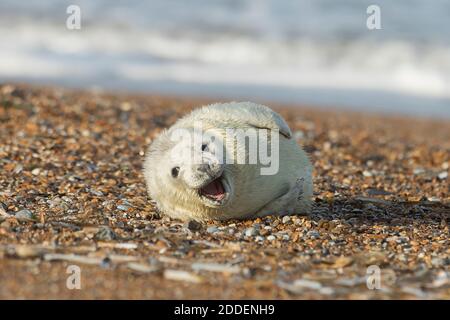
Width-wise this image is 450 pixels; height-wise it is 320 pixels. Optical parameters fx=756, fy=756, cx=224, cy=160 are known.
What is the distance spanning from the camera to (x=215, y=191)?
5281 millimetres

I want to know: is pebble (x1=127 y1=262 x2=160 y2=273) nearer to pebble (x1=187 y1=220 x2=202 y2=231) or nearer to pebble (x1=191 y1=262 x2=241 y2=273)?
pebble (x1=191 y1=262 x2=241 y2=273)

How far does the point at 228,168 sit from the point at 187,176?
0.34m

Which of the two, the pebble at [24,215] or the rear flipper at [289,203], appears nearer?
the pebble at [24,215]

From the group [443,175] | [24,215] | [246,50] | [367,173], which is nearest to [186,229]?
[24,215]

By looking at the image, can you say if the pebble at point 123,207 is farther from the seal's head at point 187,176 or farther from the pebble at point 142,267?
the pebble at point 142,267

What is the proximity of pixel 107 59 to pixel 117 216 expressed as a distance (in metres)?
11.4

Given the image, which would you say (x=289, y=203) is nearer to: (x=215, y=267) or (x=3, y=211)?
(x=215, y=267)

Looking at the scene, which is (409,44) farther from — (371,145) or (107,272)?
(107,272)

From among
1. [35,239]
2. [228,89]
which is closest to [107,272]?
[35,239]

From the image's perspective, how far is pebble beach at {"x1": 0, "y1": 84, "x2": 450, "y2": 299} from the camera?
14.1ft

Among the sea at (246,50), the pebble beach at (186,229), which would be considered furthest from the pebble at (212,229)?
the sea at (246,50)

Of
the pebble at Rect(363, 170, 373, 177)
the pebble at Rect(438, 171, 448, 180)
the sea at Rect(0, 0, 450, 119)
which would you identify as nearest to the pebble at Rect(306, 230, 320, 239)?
the pebble at Rect(363, 170, 373, 177)

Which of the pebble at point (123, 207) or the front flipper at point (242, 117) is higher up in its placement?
the front flipper at point (242, 117)

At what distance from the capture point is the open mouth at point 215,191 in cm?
520
